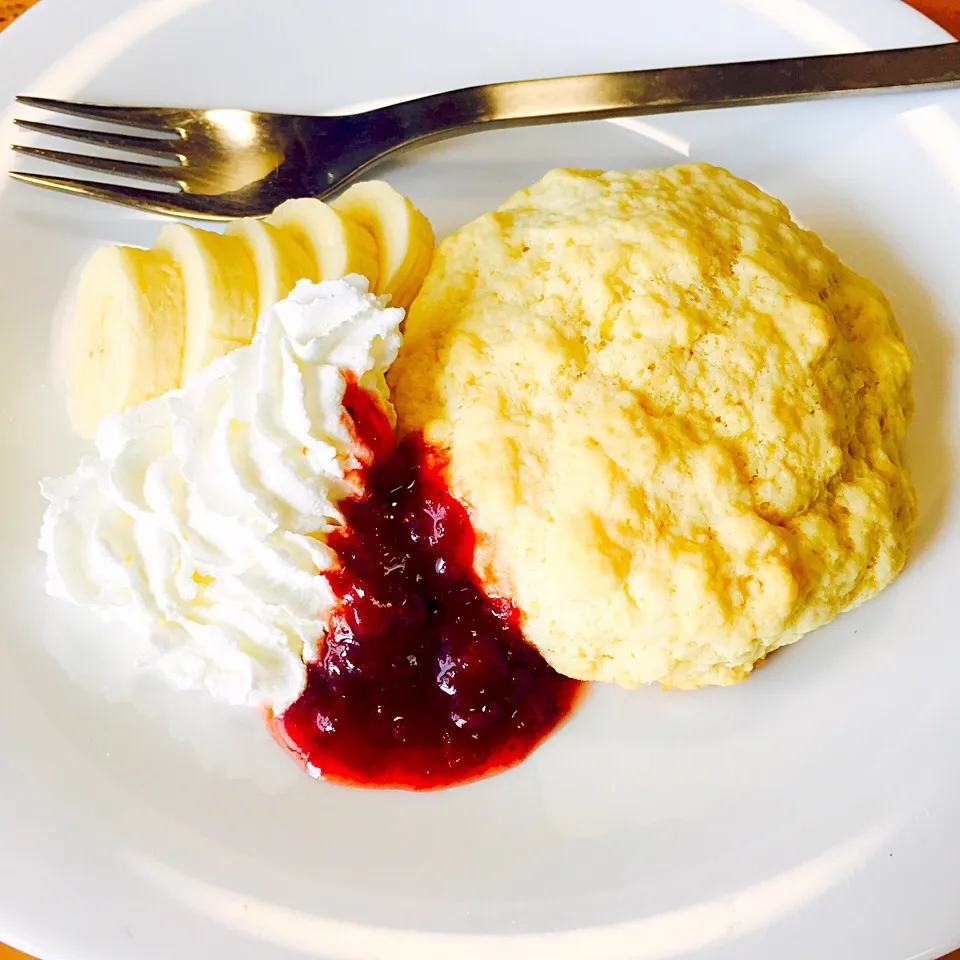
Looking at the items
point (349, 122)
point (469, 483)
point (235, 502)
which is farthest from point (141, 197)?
point (469, 483)

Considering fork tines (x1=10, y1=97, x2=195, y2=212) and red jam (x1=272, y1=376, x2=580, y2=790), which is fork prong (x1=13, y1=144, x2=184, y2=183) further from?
red jam (x1=272, y1=376, x2=580, y2=790)

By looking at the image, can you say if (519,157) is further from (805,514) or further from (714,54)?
(805,514)

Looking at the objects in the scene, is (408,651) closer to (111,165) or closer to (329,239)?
(329,239)

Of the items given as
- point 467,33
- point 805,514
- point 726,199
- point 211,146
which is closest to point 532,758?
point 805,514

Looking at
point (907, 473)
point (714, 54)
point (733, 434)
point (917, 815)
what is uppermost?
point (714, 54)

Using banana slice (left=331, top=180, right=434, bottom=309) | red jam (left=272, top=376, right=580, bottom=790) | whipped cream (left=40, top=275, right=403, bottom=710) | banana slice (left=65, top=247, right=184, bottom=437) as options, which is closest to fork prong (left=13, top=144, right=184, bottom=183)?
banana slice (left=65, top=247, right=184, bottom=437)

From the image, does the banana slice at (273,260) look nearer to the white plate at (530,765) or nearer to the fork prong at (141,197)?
the fork prong at (141,197)
